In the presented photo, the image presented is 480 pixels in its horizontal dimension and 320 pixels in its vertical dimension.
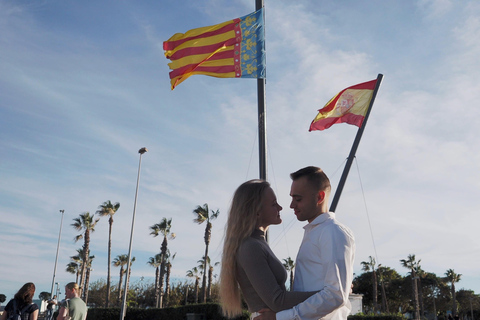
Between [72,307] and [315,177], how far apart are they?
703 centimetres

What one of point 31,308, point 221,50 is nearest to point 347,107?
point 221,50

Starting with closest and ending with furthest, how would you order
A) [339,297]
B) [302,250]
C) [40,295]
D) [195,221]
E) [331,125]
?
[339,297] < [302,250] < [331,125] < [195,221] < [40,295]

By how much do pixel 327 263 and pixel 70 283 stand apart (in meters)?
7.31

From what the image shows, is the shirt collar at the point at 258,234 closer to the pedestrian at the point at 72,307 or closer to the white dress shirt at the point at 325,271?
the white dress shirt at the point at 325,271

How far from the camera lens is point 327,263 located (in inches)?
102

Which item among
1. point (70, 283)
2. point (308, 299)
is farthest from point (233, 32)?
point (308, 299)

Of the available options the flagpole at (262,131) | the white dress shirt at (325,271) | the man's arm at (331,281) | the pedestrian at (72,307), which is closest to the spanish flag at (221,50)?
the flagpole at (262,131)

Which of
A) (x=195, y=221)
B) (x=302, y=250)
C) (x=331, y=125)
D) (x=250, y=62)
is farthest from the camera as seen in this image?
(x=195, y=221)

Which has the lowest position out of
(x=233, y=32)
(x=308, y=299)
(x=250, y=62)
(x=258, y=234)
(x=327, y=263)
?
(x=308, y=299)

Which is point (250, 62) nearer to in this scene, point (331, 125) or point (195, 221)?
point (331, 125)

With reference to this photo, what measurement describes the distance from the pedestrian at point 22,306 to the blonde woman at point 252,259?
6.10m

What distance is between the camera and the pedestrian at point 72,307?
27.4 feet

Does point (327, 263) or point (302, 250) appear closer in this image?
point (327, 263)

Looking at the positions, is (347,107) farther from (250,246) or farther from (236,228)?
(250,246)
